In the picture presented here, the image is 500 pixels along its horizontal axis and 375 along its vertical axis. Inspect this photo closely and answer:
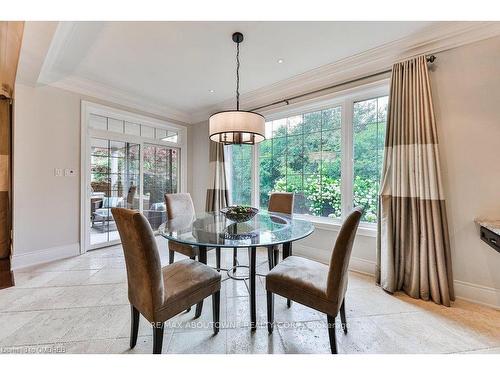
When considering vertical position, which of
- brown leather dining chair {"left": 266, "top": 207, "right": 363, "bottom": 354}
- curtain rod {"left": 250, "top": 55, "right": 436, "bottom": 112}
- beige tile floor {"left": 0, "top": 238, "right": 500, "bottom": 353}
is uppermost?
curtain rod {"left": 250, "top": 55, "right": 436, "bottom": 112}

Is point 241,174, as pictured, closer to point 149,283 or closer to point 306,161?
point 306,161

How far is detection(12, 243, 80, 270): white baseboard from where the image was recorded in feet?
8.75

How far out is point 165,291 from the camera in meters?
1.32

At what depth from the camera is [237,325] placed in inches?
66.2

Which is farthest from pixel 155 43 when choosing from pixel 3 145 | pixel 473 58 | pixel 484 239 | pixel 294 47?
pixel 484 239

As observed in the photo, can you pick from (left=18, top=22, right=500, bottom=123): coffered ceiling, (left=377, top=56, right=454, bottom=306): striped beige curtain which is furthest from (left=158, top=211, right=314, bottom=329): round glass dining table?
(left=18, top=22, right=500, bottom=123): coffered ceiling

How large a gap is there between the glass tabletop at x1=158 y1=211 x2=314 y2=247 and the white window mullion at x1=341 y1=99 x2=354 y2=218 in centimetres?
100

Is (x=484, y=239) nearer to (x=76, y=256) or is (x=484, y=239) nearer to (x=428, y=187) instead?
(x=428, y=187)

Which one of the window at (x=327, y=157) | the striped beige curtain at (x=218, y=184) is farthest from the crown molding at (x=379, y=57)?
the striped beige curtain at (x=218, y=184)

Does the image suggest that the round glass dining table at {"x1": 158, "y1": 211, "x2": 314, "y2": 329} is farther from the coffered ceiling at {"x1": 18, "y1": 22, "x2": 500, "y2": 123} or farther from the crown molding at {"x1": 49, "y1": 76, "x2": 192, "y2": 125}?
the crown molding at {"x1": 49, "y1": 76, "x2": 192, "y2": 125}

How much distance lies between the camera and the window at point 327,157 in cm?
265

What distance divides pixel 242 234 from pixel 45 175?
9.68 feet

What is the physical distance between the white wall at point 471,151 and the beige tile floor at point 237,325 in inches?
13.6
